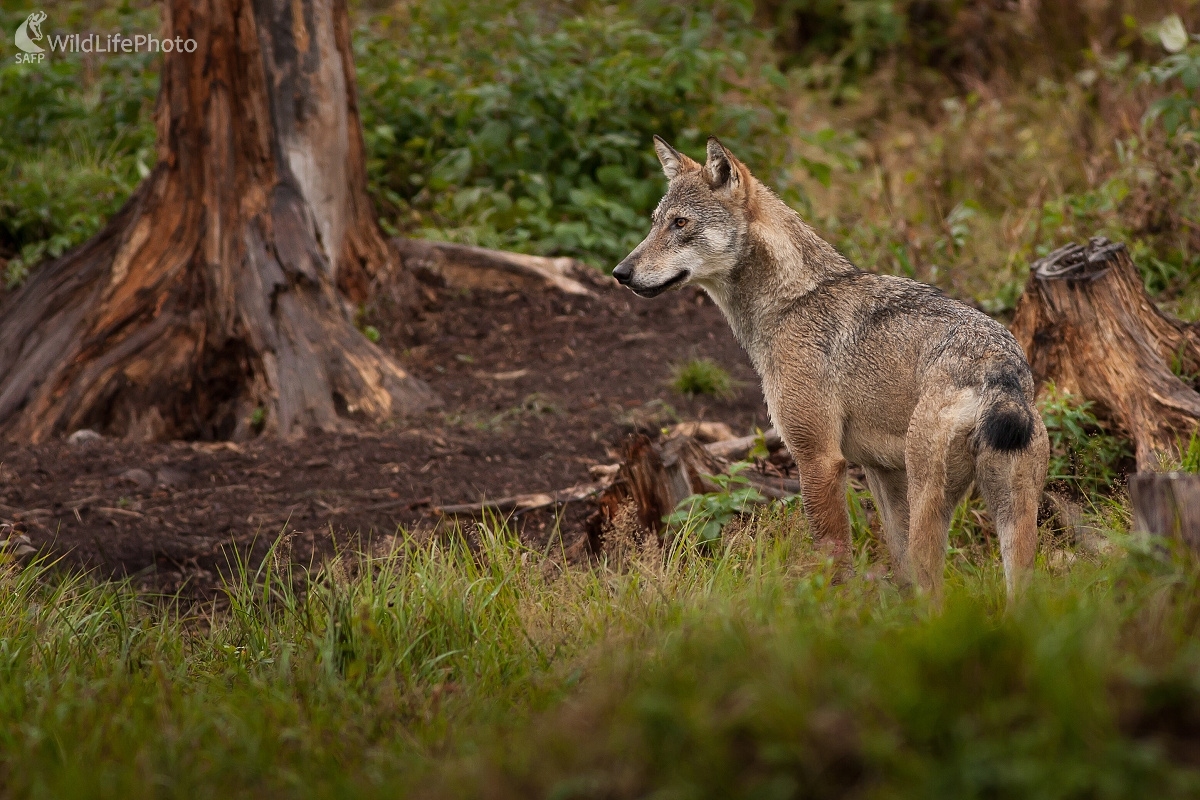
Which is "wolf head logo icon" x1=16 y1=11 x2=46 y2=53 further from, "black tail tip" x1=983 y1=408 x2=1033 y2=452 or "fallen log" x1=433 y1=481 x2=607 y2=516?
"black tail tip" x1=983 y1=408 x2=1033 y2=452

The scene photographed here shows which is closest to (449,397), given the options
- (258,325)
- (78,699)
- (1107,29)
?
(258,325)

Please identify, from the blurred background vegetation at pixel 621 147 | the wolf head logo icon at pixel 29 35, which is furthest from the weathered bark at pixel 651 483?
the wolf head logo icon at pixel 29 35

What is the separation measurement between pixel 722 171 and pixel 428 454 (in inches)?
106

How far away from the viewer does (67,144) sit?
36.4 ft

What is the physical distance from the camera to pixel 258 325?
7652 mm

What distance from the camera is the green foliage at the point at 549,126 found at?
10.3 m

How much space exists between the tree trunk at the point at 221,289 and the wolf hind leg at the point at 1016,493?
4509 mm

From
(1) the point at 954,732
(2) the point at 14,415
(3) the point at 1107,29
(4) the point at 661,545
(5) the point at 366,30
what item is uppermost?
(5) the point at 366,30

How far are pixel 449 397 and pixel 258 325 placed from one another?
137cm

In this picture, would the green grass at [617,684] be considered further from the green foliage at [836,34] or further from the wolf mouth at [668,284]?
the green foliage at [836,34]

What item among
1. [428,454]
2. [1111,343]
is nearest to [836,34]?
[1111,343]

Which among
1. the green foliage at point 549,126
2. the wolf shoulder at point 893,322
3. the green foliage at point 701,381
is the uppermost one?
the green foliage at point 549,126

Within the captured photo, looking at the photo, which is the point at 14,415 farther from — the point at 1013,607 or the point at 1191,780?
the point at 1191,780

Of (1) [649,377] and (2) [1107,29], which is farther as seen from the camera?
(2) [1107,29]
